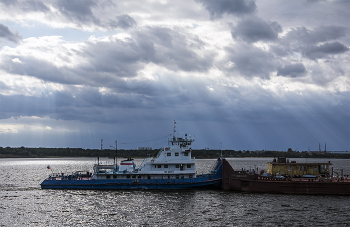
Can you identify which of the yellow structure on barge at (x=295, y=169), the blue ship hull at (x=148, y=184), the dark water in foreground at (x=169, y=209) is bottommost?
the dark water in foreground at (x=169, y=209)

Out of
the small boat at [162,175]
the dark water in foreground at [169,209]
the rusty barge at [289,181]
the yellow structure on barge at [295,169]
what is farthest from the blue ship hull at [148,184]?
the yellow structure on barge at [295,169]

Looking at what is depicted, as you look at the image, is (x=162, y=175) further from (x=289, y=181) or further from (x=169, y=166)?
(x=289, y=181)

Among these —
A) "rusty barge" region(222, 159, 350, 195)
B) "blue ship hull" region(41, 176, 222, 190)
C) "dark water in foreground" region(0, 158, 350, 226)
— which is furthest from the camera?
"blue ship hull" region(41, 176, 222, 190)

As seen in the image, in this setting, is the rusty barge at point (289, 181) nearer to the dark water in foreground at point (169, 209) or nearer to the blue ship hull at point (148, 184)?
the dark water in foreground at point (169, 209)

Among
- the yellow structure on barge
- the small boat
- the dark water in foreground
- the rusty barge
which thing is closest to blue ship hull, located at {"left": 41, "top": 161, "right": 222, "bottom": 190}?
the small boat

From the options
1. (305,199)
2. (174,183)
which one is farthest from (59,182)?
(305,199)

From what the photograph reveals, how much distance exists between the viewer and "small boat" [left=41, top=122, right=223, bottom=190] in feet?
147

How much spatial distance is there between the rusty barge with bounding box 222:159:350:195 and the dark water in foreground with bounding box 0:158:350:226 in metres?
1.23

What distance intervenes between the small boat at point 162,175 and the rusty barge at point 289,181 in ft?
8.88

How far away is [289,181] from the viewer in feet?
136

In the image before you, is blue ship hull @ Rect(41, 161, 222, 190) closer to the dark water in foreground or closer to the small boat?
the small boat

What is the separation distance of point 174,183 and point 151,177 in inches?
143

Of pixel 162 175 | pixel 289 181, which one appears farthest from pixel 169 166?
pixel 289 181

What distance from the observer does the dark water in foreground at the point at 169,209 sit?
97.0 ft
